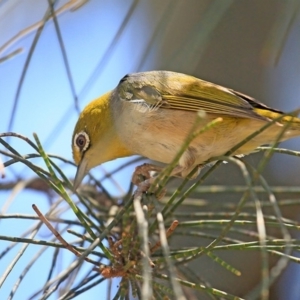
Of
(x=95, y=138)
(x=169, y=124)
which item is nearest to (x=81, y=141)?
(x=95, y=138)

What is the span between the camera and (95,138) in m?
2.48

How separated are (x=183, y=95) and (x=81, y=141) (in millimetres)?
485

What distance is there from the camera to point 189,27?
336 cm

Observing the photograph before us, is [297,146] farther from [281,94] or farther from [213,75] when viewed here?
[213,75]

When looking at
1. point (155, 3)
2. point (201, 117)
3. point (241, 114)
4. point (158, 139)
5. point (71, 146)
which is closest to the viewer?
point (201, 117)

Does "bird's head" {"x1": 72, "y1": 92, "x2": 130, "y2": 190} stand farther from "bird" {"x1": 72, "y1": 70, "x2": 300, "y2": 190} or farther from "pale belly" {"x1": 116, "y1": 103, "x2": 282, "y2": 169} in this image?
"pale belly" {"x1": 116, "y1": 103, "x2": 282, "y2": 169}

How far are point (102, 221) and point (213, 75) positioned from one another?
159 centimetres

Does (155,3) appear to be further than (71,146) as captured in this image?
Yes

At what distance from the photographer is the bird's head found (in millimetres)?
2342

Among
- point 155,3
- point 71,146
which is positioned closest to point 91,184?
point 71,146

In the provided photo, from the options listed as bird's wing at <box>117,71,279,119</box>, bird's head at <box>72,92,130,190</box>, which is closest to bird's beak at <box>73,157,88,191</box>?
bird's head at <box>72,92,130,190</box>

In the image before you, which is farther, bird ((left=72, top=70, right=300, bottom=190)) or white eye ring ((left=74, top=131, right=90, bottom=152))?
white eye ring ((left=74, top=131, right=90, bottom=152))

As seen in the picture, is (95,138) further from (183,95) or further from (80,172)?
(183,95)

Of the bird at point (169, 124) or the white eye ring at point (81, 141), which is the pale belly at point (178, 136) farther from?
the white eye ring at point (81, 141)
